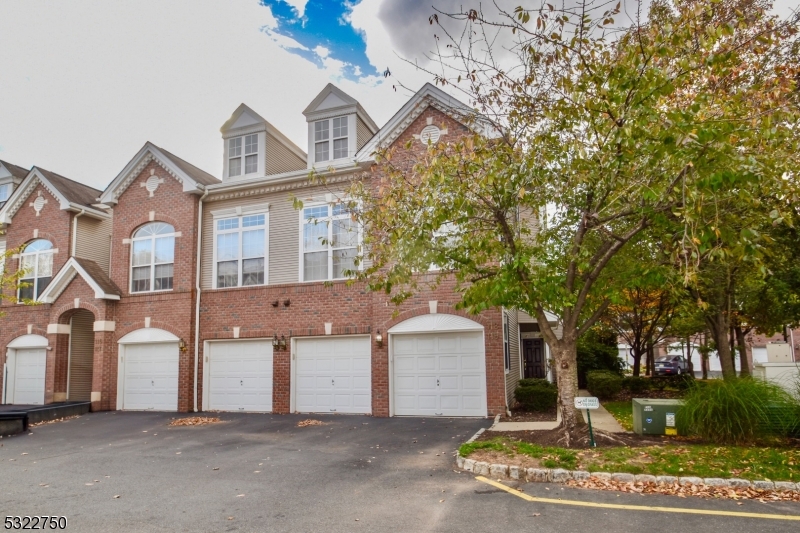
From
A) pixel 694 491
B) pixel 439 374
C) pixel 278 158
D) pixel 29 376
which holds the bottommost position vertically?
pixel 694 491

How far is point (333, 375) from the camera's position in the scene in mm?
15930

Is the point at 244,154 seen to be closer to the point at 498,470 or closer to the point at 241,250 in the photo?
the point at 241,250

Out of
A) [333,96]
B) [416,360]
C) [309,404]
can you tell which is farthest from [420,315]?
[333,96]

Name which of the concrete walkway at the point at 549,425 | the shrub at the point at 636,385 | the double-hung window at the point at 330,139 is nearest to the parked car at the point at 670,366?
the shrub at the point at 636,385

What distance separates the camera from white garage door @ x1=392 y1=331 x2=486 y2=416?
14367 mm

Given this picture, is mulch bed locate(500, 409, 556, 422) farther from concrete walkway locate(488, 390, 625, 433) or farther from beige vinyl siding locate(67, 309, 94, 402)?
beige vinyl siding locate(67, 309, 94, 402)

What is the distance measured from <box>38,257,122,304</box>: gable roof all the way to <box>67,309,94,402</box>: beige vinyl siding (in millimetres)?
1215

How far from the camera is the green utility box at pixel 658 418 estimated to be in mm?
10000

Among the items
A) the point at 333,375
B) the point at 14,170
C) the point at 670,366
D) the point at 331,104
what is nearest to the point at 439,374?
the point at 333,375

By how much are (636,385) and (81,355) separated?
70.2 feet

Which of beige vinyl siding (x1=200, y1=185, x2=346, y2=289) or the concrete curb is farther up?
beige vinyl siding (x1=200, y1=185, x2=346, y2=289)

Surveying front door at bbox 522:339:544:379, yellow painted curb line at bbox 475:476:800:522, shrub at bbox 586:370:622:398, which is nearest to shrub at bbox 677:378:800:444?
yellow painted curb line at bbox 475:476:800:522

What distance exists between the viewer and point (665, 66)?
817 cm

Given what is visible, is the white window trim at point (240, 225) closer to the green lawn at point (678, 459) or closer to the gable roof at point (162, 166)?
the gable roof at point (162, 166)
